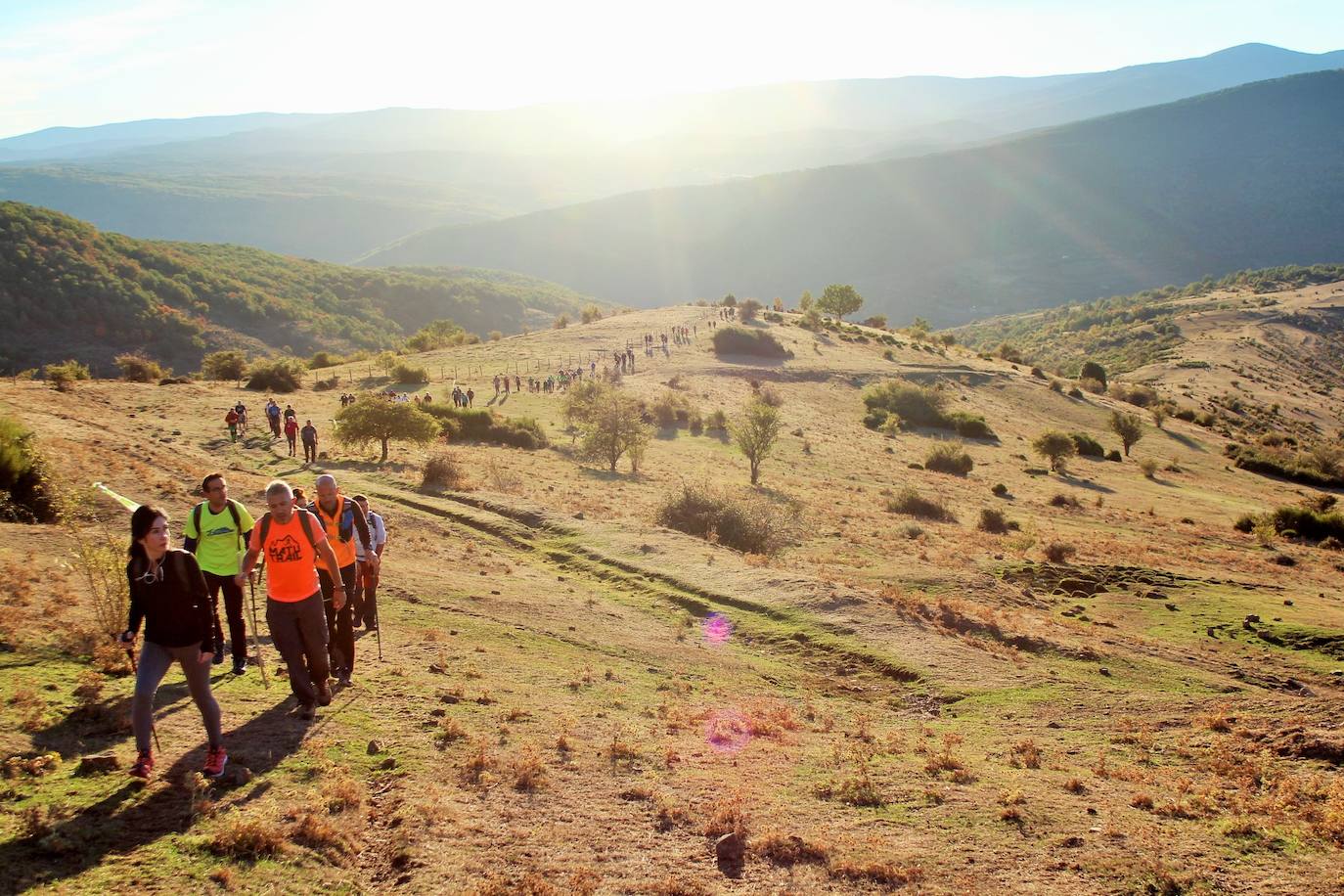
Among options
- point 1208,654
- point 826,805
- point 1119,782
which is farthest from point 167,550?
point 1208,654

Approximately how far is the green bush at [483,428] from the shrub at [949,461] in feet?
63.6

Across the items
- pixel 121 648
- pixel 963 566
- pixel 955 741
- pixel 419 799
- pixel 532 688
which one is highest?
pixel 121 648

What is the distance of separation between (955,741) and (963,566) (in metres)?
10.3

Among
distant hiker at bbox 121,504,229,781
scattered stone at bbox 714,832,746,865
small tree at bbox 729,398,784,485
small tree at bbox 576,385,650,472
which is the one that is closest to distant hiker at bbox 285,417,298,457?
small tree at bbox 576,385,650,472

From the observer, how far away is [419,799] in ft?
20.6

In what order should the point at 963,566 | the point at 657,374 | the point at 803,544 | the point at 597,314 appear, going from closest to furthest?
the point at 963,566 → the point at 803,544 → the point at 657,374 → the point at 597,314

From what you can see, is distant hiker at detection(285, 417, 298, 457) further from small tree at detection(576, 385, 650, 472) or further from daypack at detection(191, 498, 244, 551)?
daypack at detection(191, 498, 244, 551)

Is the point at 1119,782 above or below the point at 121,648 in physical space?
below

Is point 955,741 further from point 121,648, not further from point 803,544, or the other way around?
point 803,544

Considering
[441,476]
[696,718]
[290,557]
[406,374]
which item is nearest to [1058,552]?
Result: [696,718]

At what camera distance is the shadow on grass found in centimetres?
457

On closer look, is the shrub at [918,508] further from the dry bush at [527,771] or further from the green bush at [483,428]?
the dry bush at [527,771]

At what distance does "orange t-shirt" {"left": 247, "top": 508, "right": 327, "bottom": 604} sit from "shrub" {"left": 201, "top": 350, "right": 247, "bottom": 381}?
43.2 m

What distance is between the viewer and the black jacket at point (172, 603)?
5730 millimetres
